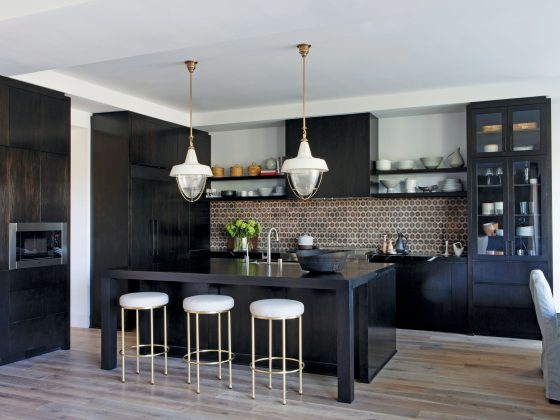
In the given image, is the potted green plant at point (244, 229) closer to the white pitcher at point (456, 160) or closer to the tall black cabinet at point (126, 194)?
the tall black cabinet at point (126, 194)

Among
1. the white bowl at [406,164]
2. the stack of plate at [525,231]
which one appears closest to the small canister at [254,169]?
the white bowl at [406,164]

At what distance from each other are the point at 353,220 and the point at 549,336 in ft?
11.2

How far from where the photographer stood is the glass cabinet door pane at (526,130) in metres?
5.70

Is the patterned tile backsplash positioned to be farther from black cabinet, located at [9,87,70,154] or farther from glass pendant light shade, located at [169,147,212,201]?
black cabinet, located at [9,87,70,154]

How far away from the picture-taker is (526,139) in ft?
18.9

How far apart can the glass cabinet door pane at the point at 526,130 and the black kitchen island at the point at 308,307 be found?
221 centimetres

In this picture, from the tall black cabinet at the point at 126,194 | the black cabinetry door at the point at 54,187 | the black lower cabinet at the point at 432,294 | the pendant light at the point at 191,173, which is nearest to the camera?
the pendant light at the point at 191,173

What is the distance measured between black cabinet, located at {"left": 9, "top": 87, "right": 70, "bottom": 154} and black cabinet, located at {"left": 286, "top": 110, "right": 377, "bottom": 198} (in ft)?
9.15

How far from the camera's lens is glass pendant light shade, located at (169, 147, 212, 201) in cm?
461

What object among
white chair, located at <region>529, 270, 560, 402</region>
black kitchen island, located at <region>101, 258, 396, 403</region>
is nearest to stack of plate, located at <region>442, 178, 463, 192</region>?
black kitchen island, located at <region>101, 258, 396, 403</region>

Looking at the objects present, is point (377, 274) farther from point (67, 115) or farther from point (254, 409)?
point (67, 115)

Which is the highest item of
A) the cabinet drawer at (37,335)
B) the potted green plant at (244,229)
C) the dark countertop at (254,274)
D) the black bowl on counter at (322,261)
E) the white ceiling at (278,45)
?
the white ceiling at (278,45)

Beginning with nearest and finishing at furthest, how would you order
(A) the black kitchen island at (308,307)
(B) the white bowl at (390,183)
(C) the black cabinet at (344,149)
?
1. (A) the black kitchen island at (308,307)
2. (C) the black cabinet at (344,149)
3. (B) the white bowl at (390,183)

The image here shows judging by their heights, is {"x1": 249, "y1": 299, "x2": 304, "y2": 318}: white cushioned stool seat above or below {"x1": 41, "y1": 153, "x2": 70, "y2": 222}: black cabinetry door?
below
